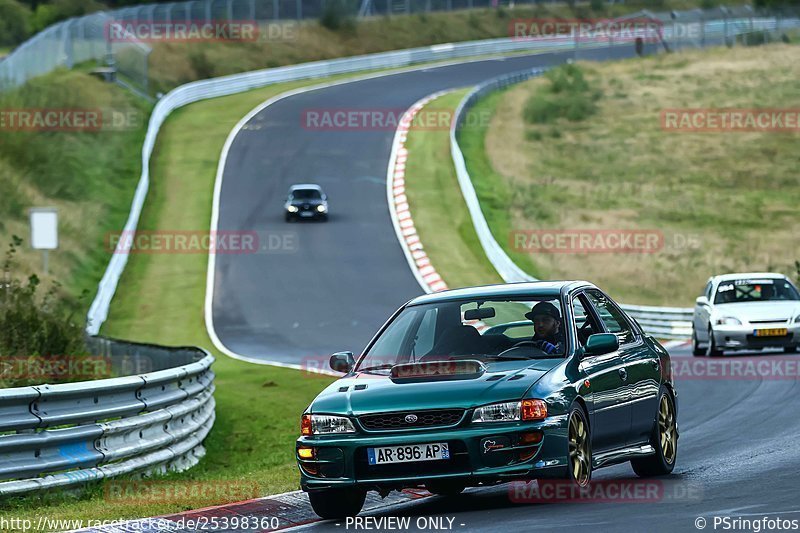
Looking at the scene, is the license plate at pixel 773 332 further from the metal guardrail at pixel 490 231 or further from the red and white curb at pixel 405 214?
the red and white curb at pixel 405 214

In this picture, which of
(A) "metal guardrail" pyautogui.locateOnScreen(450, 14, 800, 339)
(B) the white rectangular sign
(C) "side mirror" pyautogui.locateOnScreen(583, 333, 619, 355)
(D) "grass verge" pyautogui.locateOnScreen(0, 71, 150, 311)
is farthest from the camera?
(D) "grass verge" pyautogui.locateOnScreen(0, 71, 150, 311)

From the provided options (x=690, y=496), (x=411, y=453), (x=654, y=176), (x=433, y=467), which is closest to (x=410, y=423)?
(x=411, y=453)

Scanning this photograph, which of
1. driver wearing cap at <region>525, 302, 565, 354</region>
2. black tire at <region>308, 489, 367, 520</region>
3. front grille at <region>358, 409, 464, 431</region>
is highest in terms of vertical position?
driver wearing cap at <region>525, 302, 565, 354</region>

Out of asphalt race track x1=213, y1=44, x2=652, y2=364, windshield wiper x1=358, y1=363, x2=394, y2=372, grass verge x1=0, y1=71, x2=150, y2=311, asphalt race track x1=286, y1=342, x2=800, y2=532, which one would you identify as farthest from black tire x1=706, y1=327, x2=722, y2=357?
grass verge x1=0, y1=71, x2=150, y2=311

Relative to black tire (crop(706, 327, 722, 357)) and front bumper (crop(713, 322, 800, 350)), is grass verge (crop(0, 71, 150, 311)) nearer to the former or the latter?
black tire (crop(706, 327, 722, 357))

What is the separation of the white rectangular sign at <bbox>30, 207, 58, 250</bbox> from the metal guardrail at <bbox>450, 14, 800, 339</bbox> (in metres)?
11.1

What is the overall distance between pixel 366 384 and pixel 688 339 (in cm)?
2420

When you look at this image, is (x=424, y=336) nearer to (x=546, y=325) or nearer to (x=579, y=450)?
(x=546, y=325)

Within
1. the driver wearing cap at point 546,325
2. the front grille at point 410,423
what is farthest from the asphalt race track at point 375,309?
the driver wearing cap at point 546,325

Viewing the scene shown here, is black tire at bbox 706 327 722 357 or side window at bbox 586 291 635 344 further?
black tire at bbox 706 327 722 357

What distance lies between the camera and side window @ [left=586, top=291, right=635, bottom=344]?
36.8 ft

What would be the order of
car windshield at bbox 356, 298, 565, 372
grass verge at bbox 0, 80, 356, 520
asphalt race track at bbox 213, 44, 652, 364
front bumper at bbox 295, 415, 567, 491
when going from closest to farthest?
front bumper at bbox 295, 415, 567, 491 < car windshield at bbox 356, 298, 565, 372 < grass verge at bbox 0, 80, 356, 520 < asphalt race track at bbox 213, 44, 652, 364

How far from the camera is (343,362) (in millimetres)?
10477

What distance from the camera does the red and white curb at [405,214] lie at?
37.9m
